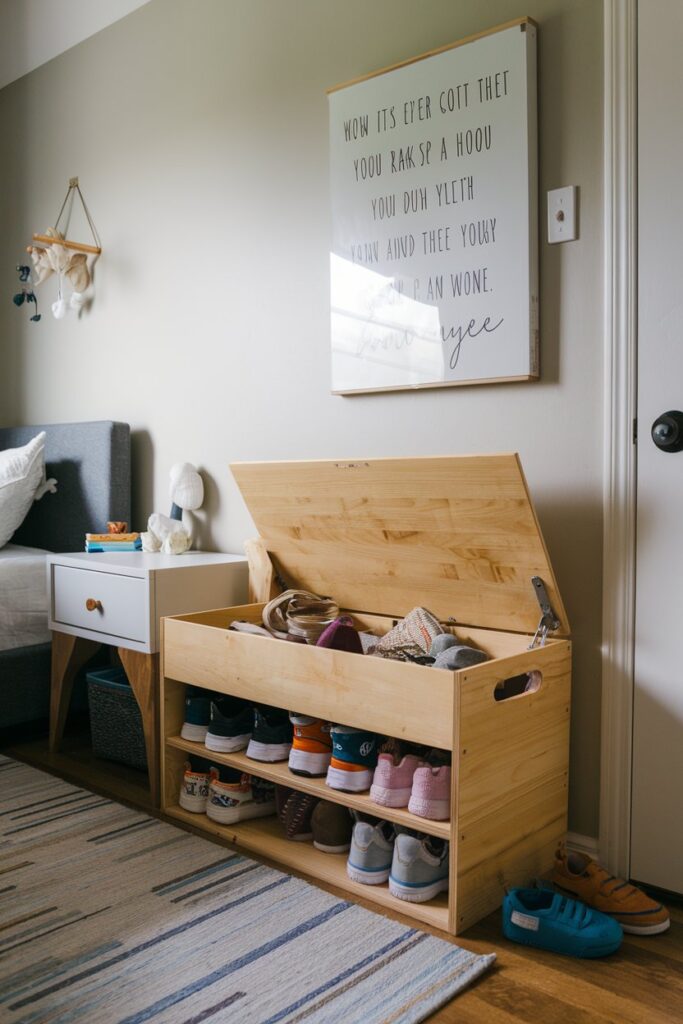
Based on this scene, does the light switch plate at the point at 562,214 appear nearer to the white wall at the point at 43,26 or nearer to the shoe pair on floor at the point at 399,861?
the shoe pair on floor at the point at 399,861

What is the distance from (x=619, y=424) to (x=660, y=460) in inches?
4.1

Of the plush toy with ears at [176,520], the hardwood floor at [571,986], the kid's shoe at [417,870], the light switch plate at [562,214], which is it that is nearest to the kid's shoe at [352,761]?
the kid's shoe at [417,870]

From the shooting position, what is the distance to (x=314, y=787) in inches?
68.1

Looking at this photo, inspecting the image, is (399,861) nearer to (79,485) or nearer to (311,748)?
(311,748)

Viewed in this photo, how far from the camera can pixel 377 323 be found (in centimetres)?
205

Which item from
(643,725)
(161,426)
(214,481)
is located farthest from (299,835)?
(161,426)

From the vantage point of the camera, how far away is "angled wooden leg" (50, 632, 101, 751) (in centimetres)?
246

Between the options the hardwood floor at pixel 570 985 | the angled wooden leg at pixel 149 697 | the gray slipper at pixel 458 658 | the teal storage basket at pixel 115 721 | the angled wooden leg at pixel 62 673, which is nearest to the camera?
the hardwood floor at pixel 570 985

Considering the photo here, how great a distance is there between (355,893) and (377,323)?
48.3 inches

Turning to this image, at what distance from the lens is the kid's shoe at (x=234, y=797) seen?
6.31ft

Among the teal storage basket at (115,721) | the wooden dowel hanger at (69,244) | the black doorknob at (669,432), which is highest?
the wooden dowel hanger at (69,244)

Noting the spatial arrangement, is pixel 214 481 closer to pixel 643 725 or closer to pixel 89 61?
pixel 643 725

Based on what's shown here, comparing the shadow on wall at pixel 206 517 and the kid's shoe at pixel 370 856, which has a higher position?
the shadow on wall at pixel 206 517

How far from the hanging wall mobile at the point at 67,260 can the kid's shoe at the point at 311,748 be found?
6.05ft
